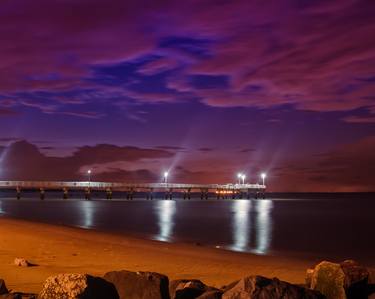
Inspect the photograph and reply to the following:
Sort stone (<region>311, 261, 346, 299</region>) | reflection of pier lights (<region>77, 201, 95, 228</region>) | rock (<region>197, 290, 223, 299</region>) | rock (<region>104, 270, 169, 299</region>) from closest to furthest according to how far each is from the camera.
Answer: rock (<region>197, 290, 223, 299</region>) → rock (<region>104, 270, 169, 299</region>) → stone (<region>311, 261, 346, 299</region>) → reflection of pier lights (<region>77, 201, 95, 228</region>)

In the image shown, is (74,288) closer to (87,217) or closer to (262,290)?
(262,290)

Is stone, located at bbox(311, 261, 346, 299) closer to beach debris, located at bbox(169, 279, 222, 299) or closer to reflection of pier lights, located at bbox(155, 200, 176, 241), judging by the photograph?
beach debris, located at bbox(169, 279, 222, 299)

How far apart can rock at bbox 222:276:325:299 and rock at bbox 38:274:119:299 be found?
1854 mm

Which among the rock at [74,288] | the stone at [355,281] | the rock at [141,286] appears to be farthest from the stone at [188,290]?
the stone at [355,281]

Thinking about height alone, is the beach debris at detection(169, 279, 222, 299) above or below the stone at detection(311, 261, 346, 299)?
below

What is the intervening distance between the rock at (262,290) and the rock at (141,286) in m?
1.18

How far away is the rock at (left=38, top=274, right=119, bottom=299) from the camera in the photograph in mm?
7309

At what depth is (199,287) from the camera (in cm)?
913

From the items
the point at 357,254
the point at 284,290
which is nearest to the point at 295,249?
the point at 357,254

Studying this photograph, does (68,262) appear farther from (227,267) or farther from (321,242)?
(321,242)

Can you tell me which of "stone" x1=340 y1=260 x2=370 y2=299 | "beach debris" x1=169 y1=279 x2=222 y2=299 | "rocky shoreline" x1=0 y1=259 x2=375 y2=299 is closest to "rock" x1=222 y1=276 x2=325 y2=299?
"rocky shoreline" x1=0 y1=259 x2=375 y2=299

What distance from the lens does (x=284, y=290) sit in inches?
310

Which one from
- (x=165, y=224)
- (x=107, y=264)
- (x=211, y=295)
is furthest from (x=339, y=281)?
(x=165, y=224)

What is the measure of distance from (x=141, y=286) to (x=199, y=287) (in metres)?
1.09
